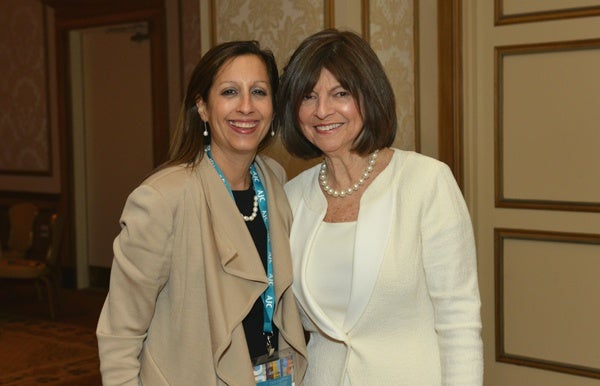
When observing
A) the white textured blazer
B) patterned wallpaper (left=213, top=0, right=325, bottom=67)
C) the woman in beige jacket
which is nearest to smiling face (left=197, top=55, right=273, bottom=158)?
the woman in beige jacket

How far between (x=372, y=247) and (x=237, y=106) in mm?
499

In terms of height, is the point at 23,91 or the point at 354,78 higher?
the point at 23,91

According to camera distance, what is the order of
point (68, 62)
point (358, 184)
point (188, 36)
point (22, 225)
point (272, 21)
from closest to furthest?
point (358, 184), point (272, 21), point (188, 36), point (22, 225), point (68, 62)

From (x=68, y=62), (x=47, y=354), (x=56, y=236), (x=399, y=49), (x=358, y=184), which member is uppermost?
(x=68, y=62)

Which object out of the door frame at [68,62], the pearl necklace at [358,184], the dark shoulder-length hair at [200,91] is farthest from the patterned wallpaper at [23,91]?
the pearl necklace at [358,184]

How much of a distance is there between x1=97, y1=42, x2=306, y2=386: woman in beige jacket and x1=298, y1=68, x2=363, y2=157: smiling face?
119 mm

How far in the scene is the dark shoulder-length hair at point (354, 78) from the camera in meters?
2.15

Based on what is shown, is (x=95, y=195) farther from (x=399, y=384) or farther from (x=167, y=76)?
(x=399, y=384)

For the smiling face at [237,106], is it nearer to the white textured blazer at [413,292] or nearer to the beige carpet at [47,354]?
the white textured blazer at [413,292]

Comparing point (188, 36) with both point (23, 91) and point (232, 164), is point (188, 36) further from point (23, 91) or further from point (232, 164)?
point (232, 164)

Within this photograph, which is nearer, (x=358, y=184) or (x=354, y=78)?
(x=354, y=78)

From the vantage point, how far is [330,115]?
2182 millimetres

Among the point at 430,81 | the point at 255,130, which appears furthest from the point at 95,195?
the point at 255,130

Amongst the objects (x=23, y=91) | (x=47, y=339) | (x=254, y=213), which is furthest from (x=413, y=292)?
(x=23, y=91)
